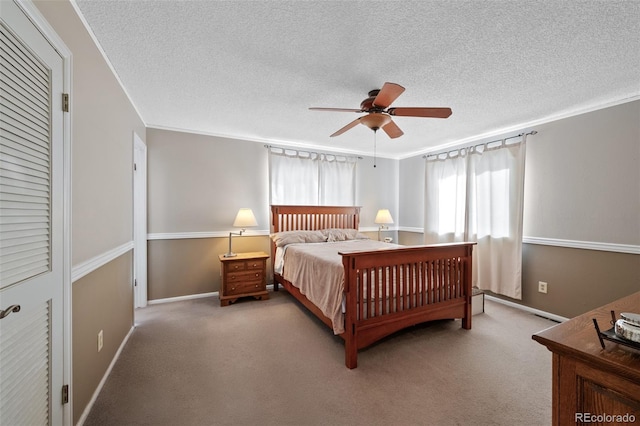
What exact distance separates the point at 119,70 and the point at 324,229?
3.28 meters

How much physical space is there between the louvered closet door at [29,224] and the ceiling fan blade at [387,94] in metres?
1.82

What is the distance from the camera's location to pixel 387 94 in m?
1.97

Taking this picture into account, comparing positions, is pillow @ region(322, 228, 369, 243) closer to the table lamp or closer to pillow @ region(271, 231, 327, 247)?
pillow @ region(271, 231, 327, 247)

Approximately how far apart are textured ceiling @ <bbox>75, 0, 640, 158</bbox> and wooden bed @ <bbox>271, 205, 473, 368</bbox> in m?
1.57

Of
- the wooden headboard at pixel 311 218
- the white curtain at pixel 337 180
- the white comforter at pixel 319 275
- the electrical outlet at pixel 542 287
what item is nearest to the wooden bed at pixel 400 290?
the white comforter at pixel 319 275

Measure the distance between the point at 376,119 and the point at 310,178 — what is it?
94.4 inches

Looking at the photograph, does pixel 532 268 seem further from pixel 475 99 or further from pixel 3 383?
pixel 3 383

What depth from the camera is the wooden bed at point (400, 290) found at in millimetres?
2205

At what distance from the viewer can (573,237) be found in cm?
303

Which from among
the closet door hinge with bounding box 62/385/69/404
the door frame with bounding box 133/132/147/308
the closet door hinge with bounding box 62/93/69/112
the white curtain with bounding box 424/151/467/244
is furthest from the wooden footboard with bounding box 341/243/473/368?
the door frame with bounding box 133/132/147/308

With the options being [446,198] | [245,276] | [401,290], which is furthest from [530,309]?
[245,276]

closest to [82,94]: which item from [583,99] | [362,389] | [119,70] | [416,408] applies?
[119,70]

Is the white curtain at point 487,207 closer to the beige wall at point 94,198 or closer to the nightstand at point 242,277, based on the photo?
the nightstand at point 242,277

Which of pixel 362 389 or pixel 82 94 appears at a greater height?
pixel 82 94
